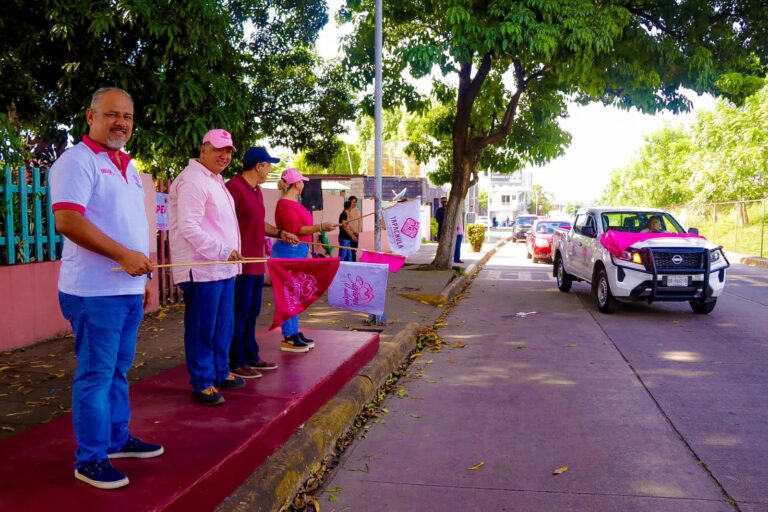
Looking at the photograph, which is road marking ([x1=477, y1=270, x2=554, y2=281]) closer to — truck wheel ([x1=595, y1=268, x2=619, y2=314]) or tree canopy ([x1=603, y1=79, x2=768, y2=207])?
truck wheel ([x1=595, y1=268, x2=619, y2=314])

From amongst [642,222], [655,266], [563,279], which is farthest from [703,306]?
[563,279]

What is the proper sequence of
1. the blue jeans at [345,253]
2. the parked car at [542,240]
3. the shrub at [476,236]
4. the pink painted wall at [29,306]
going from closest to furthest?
the pink painted wall at [29,306], the blue jeans at [345,253], the parked car at [542,240], the shrub at [476,236]

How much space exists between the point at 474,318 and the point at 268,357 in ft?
17.6

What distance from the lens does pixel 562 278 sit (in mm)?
14172

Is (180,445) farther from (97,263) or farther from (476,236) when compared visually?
(476,236)

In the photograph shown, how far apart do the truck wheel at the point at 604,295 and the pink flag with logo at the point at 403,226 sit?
3.92 m

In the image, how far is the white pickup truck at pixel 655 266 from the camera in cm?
1022

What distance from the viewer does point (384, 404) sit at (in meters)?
5.80

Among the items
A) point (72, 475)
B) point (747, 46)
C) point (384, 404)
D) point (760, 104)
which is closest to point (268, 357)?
point (384, 404)

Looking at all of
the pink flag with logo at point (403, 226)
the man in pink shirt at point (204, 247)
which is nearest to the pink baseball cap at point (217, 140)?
the man in pink shirt at point (204, 247)

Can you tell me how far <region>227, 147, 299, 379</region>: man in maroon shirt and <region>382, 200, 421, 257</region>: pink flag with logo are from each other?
11.9 ft

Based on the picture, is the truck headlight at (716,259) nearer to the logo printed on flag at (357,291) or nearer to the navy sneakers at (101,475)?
the logo printed on flag at (357,291)

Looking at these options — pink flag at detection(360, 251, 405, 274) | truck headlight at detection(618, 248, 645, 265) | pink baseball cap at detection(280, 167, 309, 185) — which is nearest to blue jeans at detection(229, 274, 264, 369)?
pink baseball cap at detection(280, 167, 309, 185)

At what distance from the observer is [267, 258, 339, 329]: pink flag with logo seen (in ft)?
17.1
